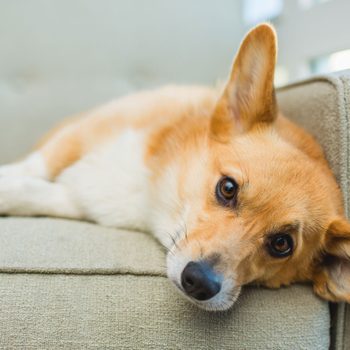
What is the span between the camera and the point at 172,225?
1351 millimetres

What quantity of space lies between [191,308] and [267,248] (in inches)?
10.9

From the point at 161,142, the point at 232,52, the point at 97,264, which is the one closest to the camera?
the point at 97,264

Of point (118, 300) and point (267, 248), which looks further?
point (267, 248)

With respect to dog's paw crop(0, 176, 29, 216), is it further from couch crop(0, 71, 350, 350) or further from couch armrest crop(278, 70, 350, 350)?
couch armrest crop(278, 70, 350, 350)

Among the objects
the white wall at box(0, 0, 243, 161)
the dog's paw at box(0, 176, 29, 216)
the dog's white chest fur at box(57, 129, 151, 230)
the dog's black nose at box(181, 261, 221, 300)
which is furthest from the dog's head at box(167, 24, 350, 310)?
the white wall at box(0, 0, 243, 161)

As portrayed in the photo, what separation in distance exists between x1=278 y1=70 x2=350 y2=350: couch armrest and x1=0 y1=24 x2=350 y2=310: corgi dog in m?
0.04

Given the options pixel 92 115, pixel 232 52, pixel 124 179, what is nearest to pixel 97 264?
pixel 124 179

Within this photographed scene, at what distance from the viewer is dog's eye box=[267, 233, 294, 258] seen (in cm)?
120

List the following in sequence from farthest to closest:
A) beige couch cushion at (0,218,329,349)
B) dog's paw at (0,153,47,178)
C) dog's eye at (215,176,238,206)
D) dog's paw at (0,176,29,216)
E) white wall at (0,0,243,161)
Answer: white wall at (0,0,243,161) → dog's paw at (0,153,47,178) → dog's paw at (0,176,29,216) → dog's eye at (215,176,238,206) → beige couch cushion at (0,218,329,349)

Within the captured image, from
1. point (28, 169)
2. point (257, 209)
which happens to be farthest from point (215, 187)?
point (28, 169)

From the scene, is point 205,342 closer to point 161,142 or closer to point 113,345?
point 113,345

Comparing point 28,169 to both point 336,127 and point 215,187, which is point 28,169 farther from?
point 336,127

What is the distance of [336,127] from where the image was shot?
129cm

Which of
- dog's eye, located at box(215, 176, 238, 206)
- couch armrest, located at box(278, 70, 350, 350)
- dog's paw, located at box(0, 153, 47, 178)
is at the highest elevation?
couch armrest, located at box(278, 70, 350, 350)
